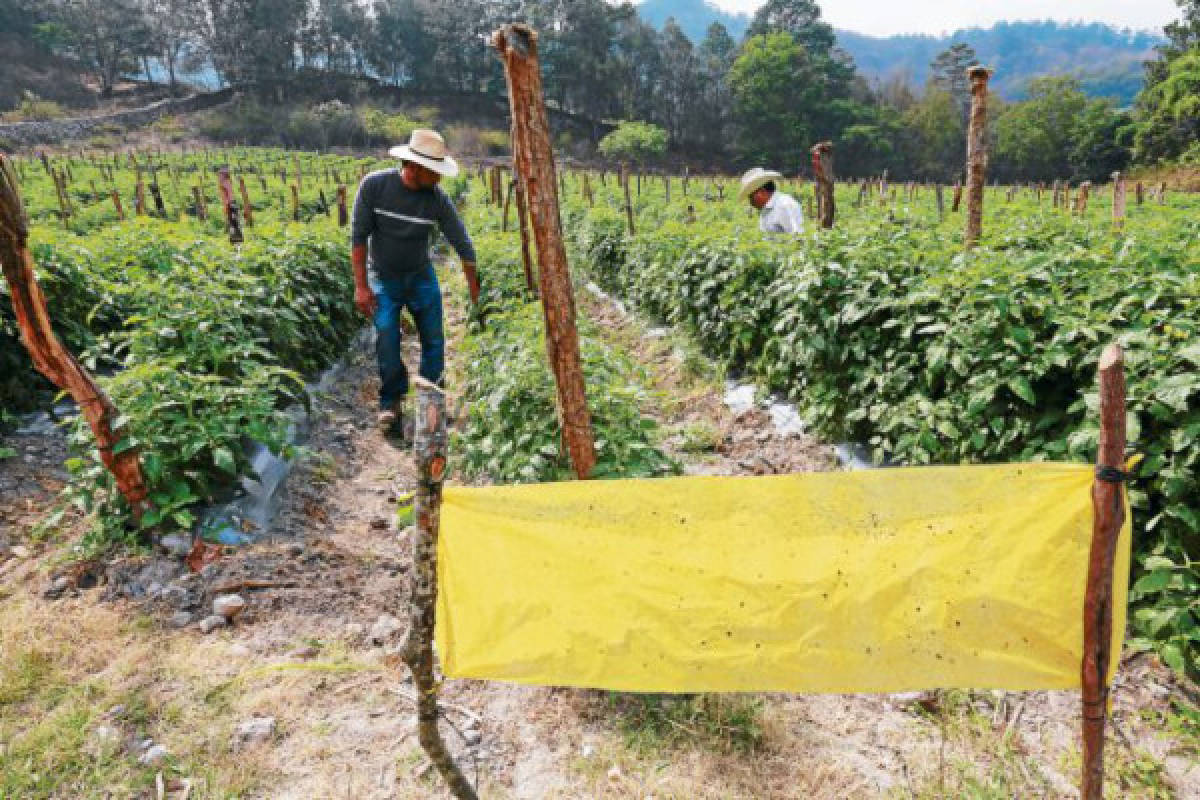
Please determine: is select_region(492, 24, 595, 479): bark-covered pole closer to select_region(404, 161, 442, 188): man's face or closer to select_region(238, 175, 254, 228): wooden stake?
select_region(404, 161, 442, 188): man's face

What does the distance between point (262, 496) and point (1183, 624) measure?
4338 millimetres

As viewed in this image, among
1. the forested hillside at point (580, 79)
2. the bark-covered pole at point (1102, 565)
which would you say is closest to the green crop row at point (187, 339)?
the bark-covered pole at point (1102, 565)

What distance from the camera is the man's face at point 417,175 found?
4805mm

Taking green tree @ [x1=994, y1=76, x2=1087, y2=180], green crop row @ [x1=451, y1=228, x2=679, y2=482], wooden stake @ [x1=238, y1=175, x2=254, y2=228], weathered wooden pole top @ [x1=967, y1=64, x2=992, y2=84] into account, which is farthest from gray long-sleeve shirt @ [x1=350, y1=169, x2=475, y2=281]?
green tree @ [x1=994, y1=76, x2=1087, y2=180]

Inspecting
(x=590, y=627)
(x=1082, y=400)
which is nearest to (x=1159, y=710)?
(x=1082, y=400)

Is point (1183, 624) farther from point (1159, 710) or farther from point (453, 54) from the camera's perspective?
point (453, 54)

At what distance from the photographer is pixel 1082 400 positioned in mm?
2904

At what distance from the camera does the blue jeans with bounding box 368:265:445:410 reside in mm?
5086

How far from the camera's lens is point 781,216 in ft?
20.9

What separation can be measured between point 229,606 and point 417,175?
3.14 meters

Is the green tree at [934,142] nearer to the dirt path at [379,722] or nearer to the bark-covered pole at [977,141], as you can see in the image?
the bark-covered pole at [977,141]

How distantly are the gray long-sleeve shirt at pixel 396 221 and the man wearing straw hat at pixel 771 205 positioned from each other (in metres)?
2.87

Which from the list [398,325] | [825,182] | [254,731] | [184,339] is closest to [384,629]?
[254,731]

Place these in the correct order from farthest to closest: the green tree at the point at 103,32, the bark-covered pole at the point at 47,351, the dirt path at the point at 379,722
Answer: the green tree at the point at 103,32
the bark-covered pole at the point at 47,351
the dirt path at the point at 379,722
